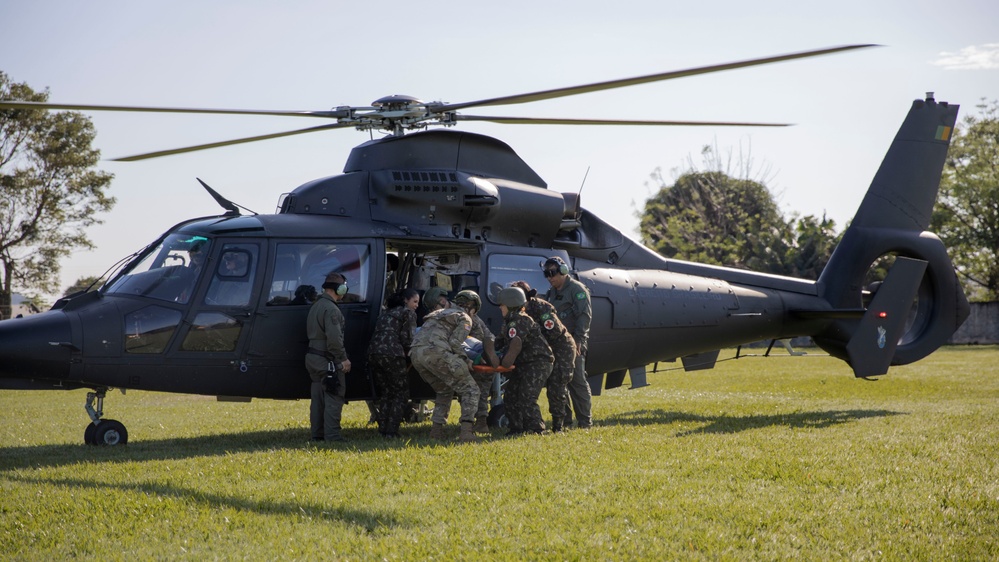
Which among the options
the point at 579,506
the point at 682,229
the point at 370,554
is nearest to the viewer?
the point at 370,554

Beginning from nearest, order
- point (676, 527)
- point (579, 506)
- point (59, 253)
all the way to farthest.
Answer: point (676, 527), point (579, 506), point (59, 253)

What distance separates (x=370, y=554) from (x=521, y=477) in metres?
2.43

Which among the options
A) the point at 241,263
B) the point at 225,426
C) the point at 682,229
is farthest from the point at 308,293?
the point at 682,229

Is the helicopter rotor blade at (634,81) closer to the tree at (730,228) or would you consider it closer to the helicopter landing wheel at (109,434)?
the helicopter landing wheel at (109,434)

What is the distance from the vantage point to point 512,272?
11.7 m

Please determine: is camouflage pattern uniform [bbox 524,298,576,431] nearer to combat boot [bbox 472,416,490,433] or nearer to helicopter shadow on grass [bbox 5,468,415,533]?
combat boot [bbox 472,416,490,433]

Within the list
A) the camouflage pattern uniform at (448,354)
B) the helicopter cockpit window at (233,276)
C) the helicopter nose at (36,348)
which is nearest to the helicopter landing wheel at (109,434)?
the helicopter nose at (36,348)

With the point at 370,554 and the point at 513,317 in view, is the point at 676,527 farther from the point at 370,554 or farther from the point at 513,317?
the point at 513,317

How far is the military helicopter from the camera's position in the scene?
31.2 ft

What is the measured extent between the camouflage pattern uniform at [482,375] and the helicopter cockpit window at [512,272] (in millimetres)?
716

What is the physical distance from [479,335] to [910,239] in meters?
7.81

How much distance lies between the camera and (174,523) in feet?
20.2

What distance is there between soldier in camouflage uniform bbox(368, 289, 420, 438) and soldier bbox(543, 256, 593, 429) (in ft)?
6.30

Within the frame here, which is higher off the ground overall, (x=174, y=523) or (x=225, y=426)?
(x=174, y=523)
